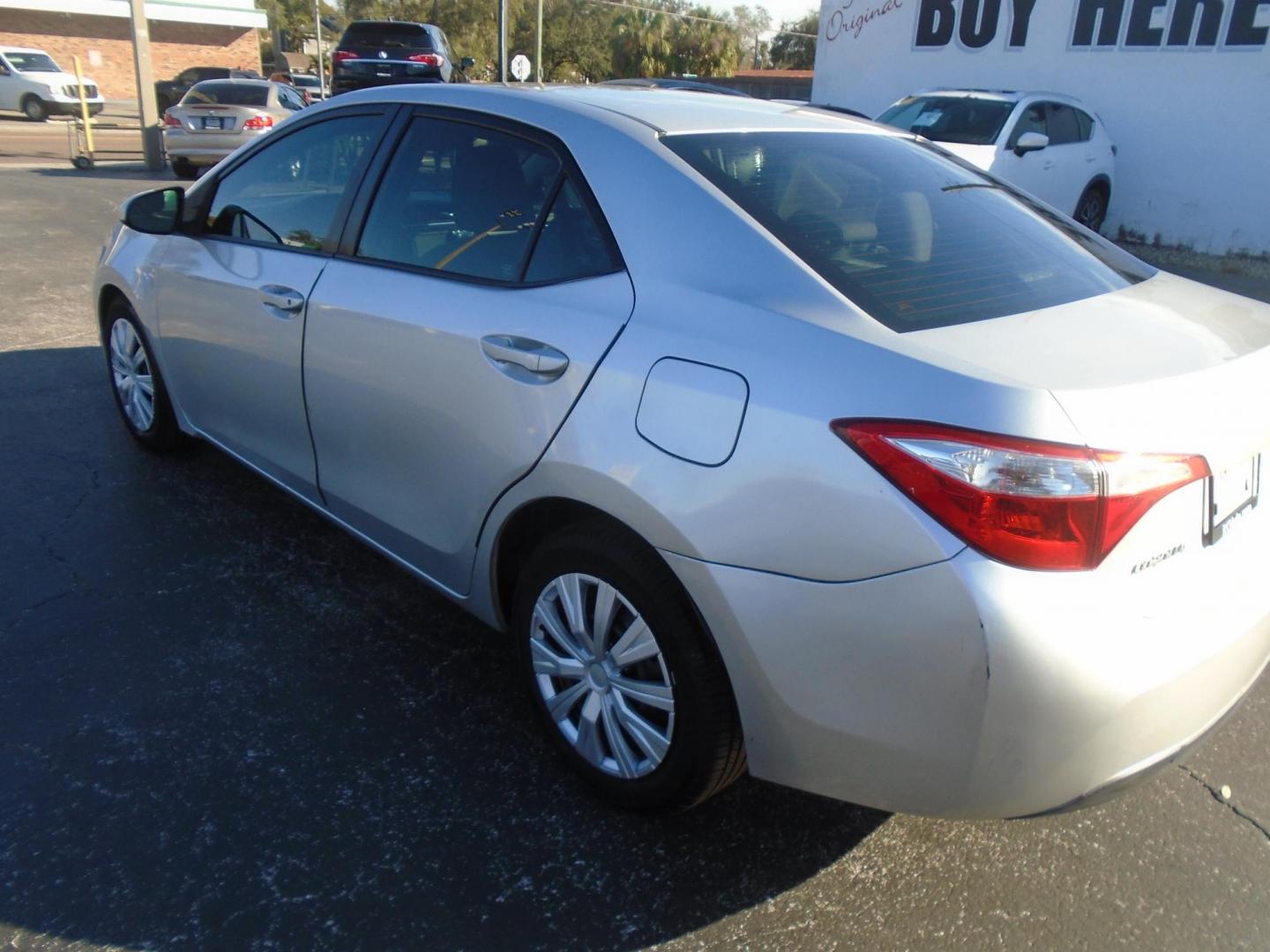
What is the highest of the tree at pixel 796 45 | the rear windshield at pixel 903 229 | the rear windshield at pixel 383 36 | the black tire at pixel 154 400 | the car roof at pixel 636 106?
the tree at pixel 796 45

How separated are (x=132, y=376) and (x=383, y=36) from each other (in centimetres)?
1531

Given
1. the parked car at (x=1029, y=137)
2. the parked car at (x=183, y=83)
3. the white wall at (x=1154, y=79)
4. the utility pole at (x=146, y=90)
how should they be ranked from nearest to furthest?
the parked car at (x=1029, y=137) < the white wall at (x=1154, y=79) < the utility pole at (x=146, y=90) < the parked car at (x=183, y=83)

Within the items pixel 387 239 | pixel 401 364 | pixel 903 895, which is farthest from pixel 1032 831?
pixel 387 239

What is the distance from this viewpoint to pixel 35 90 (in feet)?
83.0

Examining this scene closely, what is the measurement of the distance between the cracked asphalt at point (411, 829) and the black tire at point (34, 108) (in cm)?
2729

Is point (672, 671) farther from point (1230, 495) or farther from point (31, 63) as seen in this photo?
point (31, 63)

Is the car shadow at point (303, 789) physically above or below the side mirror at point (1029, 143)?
below

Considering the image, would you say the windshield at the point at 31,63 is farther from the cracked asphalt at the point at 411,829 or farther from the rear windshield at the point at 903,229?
the rear windshield at the point at 903,229

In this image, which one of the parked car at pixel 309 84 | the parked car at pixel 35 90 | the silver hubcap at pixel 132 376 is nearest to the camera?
the silver hubcap at pixel 132 376

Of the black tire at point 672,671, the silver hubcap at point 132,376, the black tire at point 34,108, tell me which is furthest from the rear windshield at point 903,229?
the black tire at point 34,108

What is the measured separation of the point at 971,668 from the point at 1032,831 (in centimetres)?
101

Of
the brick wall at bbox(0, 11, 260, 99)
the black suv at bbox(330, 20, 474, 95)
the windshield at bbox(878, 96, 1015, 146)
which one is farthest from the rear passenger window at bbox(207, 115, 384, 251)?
the brick wall at bbox(0, 11, 260, 99)

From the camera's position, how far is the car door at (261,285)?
3311 millimetres

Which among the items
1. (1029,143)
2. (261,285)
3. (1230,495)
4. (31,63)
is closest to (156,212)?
(261,285)
